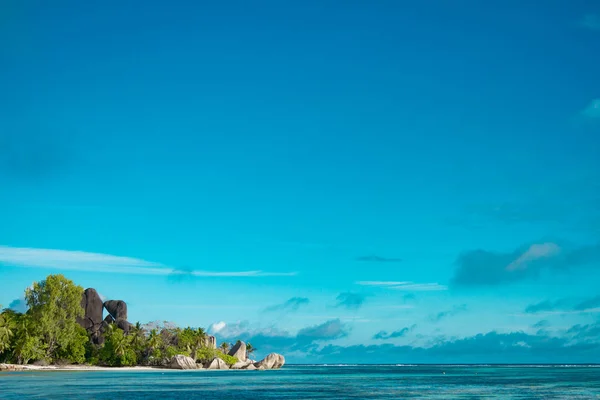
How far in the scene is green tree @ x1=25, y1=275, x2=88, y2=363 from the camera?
13612 centimetres

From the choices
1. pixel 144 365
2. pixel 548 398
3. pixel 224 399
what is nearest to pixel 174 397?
pixel 224 399

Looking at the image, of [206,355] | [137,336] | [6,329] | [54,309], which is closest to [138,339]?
[137,336]

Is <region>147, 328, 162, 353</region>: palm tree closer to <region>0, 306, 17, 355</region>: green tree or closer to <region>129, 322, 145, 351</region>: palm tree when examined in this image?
<region>129, 322, 145, 351</region>: palm tree

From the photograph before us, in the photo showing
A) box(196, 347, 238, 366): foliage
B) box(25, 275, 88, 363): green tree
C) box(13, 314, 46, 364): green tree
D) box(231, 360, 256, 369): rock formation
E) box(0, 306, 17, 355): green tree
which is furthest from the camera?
box(231, 360, 256, 369): rock formation

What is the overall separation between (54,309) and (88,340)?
21.7 metres

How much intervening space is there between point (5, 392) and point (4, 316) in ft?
249

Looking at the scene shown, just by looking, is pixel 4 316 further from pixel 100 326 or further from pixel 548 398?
pixel 548 398

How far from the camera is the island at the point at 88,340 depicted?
5290 inches

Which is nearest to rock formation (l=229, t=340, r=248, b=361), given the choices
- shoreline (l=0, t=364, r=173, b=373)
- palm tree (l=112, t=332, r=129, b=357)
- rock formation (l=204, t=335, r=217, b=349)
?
rock formation (l=204, t=335, r=217, b=349)

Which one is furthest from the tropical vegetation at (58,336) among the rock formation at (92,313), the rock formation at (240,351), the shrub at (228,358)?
the rock formation at (240,351)

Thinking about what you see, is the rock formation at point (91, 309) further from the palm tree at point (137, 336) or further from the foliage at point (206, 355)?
the foliage at point (206, 355)

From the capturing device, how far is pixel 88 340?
15512 cm

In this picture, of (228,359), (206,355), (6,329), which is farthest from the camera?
(228,359)

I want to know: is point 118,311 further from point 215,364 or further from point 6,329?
point 6,329
